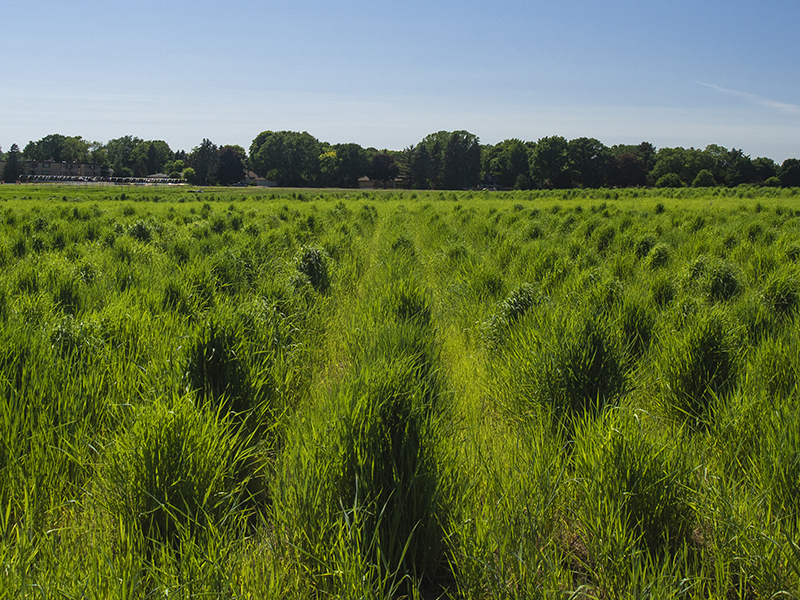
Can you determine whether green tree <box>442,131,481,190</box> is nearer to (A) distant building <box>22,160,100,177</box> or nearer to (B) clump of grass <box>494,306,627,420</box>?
(B) clump of grass <box>494,306,627,420</box>

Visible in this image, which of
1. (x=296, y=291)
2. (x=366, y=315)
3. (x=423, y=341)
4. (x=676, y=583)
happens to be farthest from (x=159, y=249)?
(x=676, y=583)

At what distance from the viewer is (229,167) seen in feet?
383

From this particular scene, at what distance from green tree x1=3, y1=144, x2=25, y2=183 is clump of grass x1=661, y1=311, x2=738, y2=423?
16237 cm

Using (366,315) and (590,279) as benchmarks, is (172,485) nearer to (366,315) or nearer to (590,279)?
(366,315)

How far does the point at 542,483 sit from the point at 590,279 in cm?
461

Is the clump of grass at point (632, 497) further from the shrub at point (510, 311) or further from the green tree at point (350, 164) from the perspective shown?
the green tree at point (350, 164)

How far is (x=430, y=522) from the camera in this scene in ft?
7.21

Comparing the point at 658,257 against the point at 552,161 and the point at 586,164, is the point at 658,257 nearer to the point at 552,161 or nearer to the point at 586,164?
the point at 552,161

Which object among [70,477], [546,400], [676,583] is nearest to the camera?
[676,583]

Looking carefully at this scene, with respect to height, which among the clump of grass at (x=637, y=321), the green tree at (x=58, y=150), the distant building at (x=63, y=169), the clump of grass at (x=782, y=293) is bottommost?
the clump of grass at (x=637, y=321)

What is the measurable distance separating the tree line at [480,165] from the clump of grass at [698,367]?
9690 centimetres

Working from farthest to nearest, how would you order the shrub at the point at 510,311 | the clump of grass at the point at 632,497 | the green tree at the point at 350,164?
the green tree at the point at 350,164 → the shrub at the point at 510,311 → the clump of grass at the point at 632,497

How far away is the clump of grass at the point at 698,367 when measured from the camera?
3473 mm

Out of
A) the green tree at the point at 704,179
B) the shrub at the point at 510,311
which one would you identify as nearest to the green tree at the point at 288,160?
the green tree at the point at 704,179
